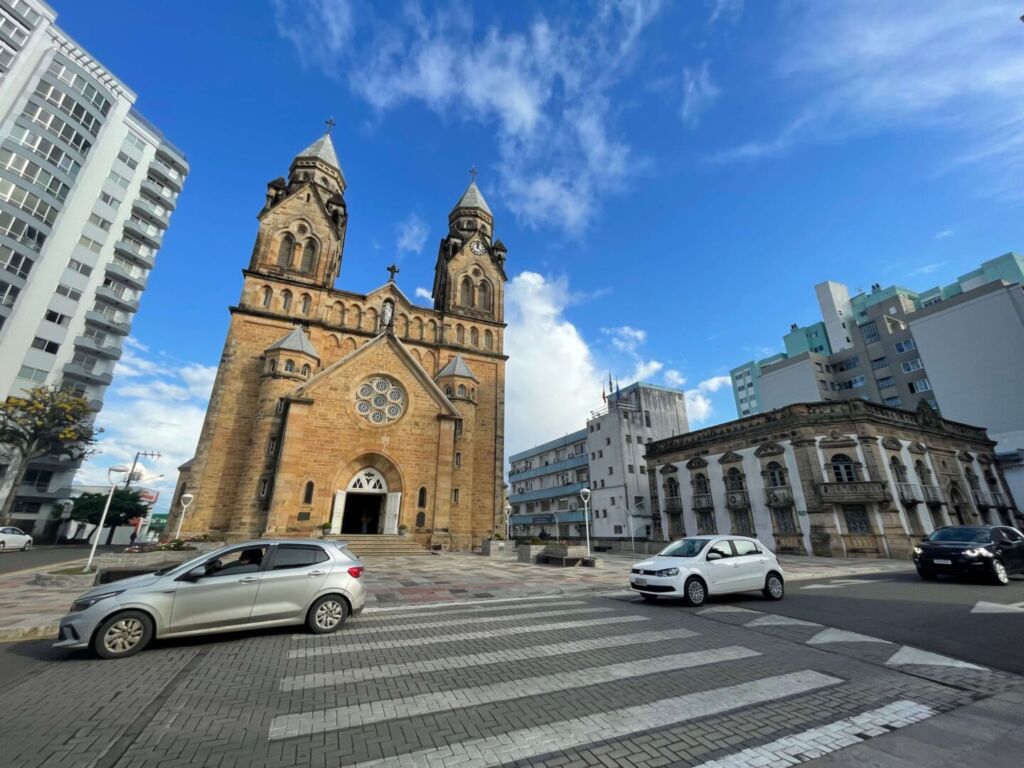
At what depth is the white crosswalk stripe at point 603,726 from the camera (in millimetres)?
3057

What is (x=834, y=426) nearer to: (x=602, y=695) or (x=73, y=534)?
(x=602, y=695)

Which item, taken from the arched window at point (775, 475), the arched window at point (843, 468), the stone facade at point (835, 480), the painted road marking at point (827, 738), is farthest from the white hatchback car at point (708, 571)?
the arched window at point (843, 468)

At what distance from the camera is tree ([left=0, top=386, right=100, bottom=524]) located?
2861cm

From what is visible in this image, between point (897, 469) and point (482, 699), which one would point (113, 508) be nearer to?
point (482, 699)

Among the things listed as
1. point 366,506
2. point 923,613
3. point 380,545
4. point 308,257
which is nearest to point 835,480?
point 923,613

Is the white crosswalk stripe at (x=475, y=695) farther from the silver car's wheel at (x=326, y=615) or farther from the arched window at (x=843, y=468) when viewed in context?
the arched window at (x=843, y=468)

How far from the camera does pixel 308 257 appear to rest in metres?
28.6

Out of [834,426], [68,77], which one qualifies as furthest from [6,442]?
[834,426]

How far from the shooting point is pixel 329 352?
27.0 m

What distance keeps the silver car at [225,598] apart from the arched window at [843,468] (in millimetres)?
27851

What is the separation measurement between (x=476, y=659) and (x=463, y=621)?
2.37 metres

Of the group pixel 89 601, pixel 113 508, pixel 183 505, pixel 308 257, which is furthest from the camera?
pixel 113 508

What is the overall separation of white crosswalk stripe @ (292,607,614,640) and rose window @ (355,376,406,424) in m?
17.4

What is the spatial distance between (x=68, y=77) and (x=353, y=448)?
47.6 m
